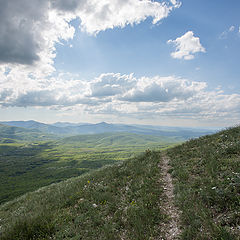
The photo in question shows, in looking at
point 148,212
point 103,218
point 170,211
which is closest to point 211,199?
point 170,211

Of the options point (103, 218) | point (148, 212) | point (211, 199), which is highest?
point (211, 199)

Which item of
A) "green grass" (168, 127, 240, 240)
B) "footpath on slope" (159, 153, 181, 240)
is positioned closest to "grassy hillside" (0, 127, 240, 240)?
"green grass" (168, 127, 240, 240)

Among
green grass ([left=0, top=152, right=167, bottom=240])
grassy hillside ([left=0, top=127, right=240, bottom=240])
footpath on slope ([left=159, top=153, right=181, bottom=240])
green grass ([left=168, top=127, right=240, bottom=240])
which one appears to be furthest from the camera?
green grass ([left=0, top=152, right=167, bottom=240])

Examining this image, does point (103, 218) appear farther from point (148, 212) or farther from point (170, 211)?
point (170, 211)

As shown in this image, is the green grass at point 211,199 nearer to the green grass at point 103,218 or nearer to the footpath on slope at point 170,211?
the footpath on slope at point 170,211

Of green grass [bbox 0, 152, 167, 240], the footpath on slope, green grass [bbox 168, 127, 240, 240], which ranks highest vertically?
green grass [bbox 168, 127, 240, 240]

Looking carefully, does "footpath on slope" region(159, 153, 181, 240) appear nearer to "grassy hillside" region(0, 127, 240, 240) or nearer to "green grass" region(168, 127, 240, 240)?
"grassy hillside" region(0, 127, 240, 240)

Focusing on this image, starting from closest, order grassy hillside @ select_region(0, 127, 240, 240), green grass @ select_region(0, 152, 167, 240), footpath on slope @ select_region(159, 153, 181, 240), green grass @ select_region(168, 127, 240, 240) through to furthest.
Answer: green grass @ select_region(168, 127, 240, 240) < grassy hillside @ select_region(0, 127, 240, 240) < footpath on slope @ select_region(159, 153, 181, 240) < green grass @ select_region(0, 152, 167, 240)

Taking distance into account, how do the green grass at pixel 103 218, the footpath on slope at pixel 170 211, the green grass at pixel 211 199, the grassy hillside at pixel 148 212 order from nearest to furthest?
1. the green grass at pixel 211 199
2. the grassy hillside at pixel 148 212
3. the footpath on slope at pixel 170 211
4. the green grass at pixel 103 218

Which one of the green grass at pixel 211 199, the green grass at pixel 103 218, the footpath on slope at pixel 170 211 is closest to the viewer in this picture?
the green grass at pixel 211 199

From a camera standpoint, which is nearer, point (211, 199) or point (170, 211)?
point (211, 199)

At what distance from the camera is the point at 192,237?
550 centimetres

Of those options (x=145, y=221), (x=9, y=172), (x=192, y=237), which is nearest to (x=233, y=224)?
(x=192, y=237)

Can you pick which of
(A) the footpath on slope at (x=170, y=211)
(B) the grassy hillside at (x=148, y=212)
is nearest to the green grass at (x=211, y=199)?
(B) the grassy hillside at (x=148, y=212)
